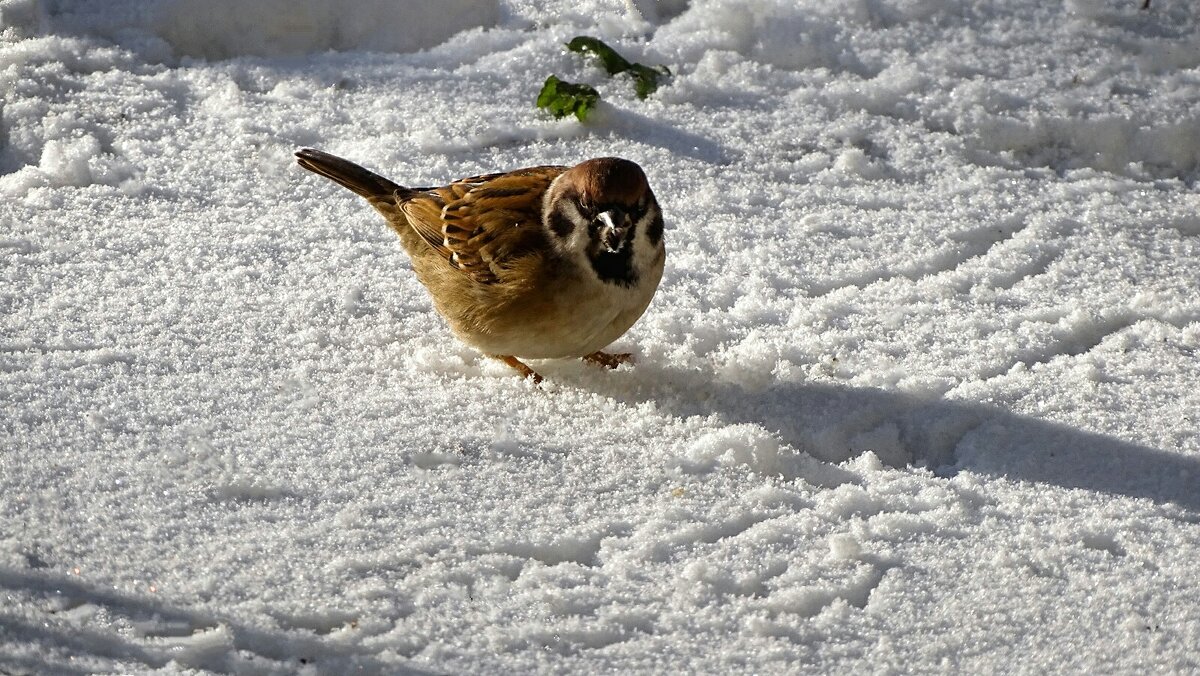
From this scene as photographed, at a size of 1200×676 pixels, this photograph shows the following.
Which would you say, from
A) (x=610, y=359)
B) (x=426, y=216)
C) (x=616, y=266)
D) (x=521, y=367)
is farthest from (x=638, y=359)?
(x=426, y=216)

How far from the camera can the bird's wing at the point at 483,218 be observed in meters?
3.63

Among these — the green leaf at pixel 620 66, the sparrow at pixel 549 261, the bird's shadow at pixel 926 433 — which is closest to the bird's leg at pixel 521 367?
the sparrow at pixel 549 261

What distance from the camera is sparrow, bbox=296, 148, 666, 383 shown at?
3467 mm

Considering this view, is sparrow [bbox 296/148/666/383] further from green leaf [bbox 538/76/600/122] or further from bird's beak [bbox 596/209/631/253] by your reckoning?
green leaf [bbox 538/76/600/122]

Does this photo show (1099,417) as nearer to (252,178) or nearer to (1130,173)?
(1130,173)

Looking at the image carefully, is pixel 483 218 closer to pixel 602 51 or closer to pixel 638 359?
Result: pixel 638 359

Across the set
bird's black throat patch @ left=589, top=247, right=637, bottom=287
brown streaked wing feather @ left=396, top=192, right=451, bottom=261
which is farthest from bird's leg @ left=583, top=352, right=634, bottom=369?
brown streaked wing feather @ left=396, top=192, right=451, bottom=261

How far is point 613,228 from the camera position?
3445 mm

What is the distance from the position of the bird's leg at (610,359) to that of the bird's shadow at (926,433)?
56mm

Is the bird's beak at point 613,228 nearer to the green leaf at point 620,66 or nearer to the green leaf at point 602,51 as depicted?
the green leaf at point 620,66

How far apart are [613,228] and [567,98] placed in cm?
156

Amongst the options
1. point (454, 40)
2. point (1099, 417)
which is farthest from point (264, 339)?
point (1099, 417)

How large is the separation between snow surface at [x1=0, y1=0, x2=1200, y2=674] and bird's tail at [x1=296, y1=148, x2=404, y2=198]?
0.77 feet

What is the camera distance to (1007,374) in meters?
3.72
